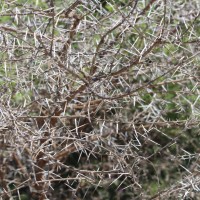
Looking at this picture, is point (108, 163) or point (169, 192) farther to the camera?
point (108, 163)

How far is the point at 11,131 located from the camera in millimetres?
3469

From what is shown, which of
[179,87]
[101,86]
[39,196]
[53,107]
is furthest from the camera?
[179,87]

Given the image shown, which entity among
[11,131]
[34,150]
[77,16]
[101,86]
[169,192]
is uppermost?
[77,16]

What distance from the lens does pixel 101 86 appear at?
3.57m

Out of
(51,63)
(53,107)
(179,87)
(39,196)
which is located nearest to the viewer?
(51,63)

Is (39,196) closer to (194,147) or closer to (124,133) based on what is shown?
(124,133)

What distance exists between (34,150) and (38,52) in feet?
2.18

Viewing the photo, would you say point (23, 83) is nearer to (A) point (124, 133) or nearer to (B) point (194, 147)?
(A) point (124, 133)

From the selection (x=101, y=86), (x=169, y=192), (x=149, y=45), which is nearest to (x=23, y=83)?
(x=101, y=86)

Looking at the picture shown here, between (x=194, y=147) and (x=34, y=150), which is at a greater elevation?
(x=34, y=150)

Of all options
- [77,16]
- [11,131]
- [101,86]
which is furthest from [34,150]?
[77,16]

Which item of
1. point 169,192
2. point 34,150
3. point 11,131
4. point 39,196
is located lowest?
point 39,196

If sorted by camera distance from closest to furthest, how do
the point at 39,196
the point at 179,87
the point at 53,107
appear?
the point at 53,107
the point at 39,196
the point at 179,87

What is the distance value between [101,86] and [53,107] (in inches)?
16.7
